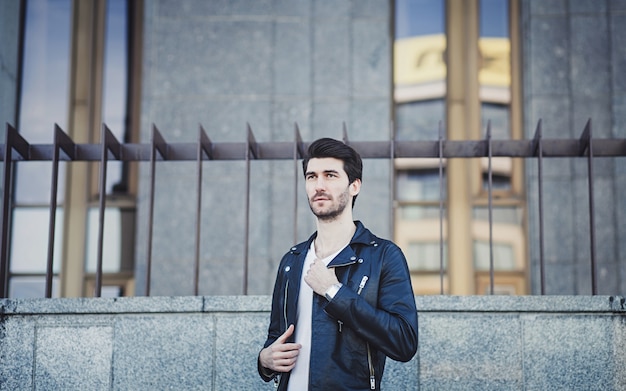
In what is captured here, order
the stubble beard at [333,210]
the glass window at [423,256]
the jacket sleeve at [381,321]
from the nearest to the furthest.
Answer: the jacket sleeve at [381,321] < the stubble beard at [333,210] < the glass window at [423,256]

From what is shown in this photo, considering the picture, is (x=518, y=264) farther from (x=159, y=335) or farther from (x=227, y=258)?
(x=159, y=335)

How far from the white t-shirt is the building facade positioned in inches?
180

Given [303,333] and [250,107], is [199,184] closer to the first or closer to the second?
[303,333]

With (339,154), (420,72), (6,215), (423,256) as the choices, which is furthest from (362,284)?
(420,72)

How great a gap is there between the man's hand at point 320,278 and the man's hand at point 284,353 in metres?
0.25

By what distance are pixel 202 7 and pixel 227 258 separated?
104 inches

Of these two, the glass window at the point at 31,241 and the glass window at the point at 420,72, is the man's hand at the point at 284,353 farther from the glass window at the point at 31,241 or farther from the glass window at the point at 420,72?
the glass window at the point at 31,241

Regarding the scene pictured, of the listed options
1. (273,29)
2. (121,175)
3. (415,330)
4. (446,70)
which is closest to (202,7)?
(273,29)

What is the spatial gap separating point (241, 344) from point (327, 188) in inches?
73.8

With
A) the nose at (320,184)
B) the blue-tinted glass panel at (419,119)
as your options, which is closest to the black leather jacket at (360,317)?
the nose at (320,184)

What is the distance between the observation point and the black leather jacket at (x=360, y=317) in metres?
3.89

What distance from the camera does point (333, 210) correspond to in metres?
4.26

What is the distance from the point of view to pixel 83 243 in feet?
30.6

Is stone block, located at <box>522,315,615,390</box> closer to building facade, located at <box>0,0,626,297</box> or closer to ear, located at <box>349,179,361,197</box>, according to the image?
ear, located at <box>349,179,361,197</box>
